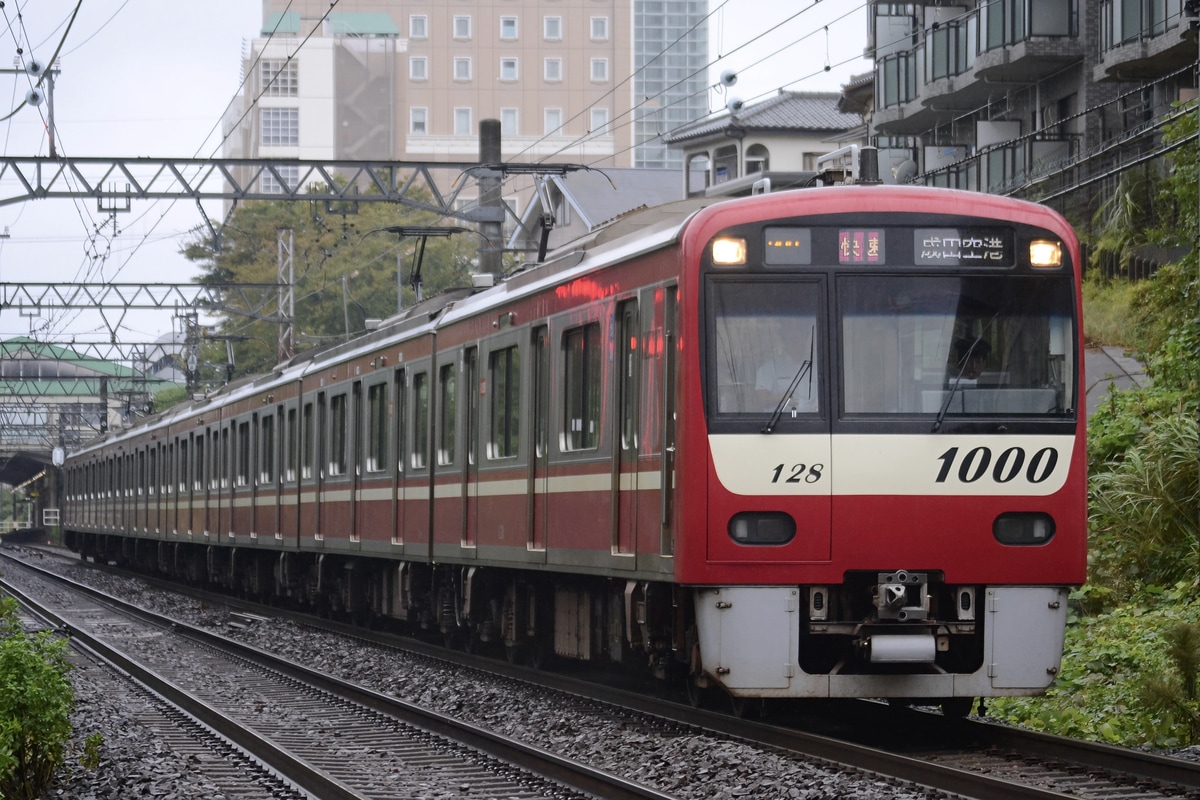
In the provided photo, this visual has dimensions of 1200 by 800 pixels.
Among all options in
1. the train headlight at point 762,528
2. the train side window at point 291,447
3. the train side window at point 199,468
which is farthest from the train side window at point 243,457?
the train headlight at point 762,528

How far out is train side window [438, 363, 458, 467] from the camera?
15164 millimetres

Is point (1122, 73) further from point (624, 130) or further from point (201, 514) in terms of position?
point (624, 130)

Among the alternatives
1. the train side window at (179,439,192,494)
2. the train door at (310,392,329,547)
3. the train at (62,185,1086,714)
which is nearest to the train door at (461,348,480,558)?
the train at (62,185,1086,714)

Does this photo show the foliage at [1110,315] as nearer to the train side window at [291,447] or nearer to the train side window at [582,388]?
the train side window at [291,447]

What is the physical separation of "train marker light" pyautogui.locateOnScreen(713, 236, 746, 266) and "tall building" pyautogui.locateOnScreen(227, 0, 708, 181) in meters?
93.1

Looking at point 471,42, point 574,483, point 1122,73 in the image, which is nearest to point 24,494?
point 471,42

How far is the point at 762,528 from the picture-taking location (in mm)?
9477

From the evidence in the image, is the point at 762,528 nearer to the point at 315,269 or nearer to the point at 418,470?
the point at 418,470

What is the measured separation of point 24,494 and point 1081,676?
114m

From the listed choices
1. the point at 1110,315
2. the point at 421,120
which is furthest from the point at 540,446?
the point at 421,120

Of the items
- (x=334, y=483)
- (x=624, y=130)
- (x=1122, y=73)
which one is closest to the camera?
(x=334, y=483)

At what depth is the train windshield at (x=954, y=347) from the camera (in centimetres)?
956

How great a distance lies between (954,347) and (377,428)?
9422mm

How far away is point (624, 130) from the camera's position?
117375mm
